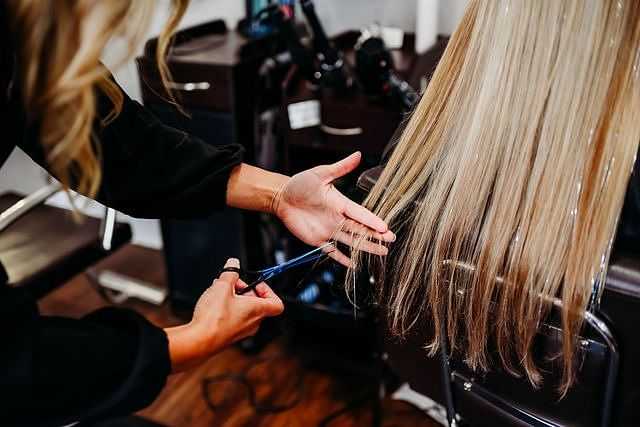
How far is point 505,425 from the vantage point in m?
1.05

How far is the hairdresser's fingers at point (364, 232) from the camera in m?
0.97

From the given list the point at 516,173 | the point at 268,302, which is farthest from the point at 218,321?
the point at 516,173

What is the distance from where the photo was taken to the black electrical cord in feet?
6.03

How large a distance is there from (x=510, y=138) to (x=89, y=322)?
586 millimetres

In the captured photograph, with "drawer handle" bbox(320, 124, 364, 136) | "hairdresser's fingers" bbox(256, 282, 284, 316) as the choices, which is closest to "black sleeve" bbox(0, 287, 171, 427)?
"hairdresser's fingers" bbox(256, 282, 284, 316)

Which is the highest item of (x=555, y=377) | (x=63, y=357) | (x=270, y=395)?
(x=63, y=357)

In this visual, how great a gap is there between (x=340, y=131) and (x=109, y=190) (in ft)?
2.34

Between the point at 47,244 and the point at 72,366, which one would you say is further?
the point at 47,244

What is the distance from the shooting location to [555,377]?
935mm

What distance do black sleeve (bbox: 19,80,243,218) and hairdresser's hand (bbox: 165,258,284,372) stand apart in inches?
6.0

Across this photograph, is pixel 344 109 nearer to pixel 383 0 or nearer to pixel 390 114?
pixel 390 114

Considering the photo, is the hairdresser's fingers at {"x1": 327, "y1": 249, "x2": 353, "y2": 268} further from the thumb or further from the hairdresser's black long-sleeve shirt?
the hairdresser's black long-sleeve shirt

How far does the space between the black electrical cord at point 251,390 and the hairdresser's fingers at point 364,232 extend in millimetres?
948

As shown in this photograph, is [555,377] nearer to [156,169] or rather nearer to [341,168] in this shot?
[341,168]
